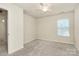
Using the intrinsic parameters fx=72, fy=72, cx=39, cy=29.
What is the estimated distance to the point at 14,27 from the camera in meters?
3.62

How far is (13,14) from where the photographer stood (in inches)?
141

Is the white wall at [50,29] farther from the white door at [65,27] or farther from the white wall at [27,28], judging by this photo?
the white wall at [27,28]

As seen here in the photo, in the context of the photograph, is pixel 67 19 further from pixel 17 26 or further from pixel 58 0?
pixel 17 26

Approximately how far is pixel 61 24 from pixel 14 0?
4.19 meters

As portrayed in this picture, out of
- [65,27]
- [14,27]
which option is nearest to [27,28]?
[14,27]

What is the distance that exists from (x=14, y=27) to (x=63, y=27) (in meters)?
3.87

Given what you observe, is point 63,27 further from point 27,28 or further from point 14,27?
point 14,27

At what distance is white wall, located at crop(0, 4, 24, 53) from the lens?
3.36 m

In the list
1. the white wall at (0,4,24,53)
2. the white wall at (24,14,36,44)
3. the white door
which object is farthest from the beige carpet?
the white wall at (24,14,36,44)

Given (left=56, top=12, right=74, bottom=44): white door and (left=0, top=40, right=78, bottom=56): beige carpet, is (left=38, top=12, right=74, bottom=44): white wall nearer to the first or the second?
(left=56, top=12, right=74, bottom=44): white door

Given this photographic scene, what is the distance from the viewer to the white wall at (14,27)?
3359mm

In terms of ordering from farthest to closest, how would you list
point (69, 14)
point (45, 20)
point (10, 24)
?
point (45, 20)
point (69, 14)
point (10, 24)

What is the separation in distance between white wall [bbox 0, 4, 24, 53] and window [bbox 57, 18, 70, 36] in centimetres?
337

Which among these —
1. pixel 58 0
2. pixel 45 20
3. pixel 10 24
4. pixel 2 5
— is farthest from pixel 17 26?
pixel 45 20
